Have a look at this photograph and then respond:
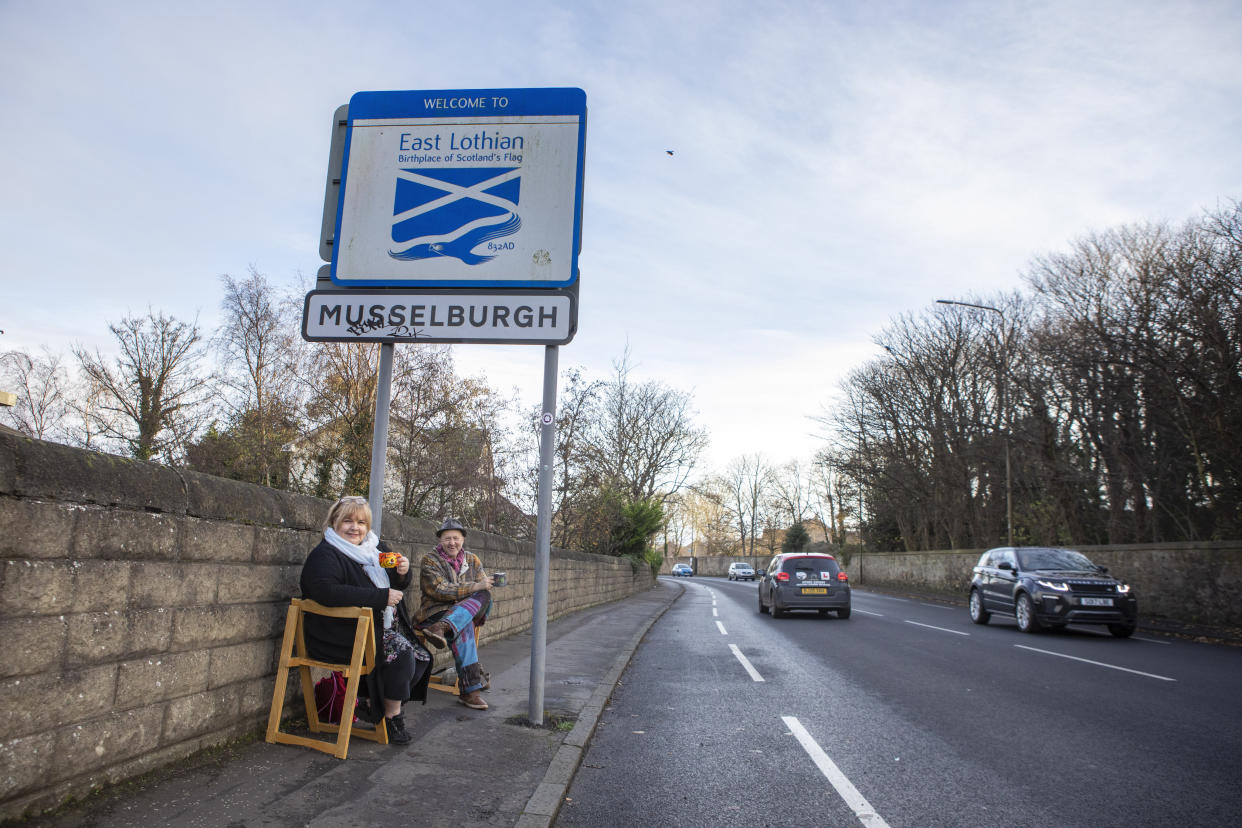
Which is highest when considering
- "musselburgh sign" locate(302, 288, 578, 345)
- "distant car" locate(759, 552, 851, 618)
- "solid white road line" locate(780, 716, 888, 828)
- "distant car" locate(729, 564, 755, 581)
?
"musselburgh sign" locate(302, 288, 578, 345)

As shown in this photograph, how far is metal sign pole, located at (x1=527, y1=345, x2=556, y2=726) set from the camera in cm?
537

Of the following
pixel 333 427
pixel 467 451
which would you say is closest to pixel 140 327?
pixel 333 427

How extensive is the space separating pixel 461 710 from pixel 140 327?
30.8 m

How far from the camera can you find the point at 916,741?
5570mm

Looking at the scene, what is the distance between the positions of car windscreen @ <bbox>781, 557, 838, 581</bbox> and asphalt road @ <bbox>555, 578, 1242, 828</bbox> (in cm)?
577

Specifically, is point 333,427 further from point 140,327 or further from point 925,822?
point 925,822

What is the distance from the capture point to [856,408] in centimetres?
3709

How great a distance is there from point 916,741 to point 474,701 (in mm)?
3311

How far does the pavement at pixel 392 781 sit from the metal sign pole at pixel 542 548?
24 cm

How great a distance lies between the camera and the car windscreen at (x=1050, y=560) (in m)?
14.3

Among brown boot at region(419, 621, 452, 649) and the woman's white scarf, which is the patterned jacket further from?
the woman's white scarf

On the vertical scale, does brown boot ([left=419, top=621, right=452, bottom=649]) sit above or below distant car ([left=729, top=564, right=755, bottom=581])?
above

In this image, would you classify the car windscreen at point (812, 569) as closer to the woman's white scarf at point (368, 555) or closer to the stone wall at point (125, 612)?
the woman's white scarf at point (368, 555)

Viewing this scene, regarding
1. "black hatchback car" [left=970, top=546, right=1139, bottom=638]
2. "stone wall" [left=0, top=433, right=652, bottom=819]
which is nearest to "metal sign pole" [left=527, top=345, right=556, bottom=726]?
"stone wall" [left=0, top=433, right=652, bottom=819]
